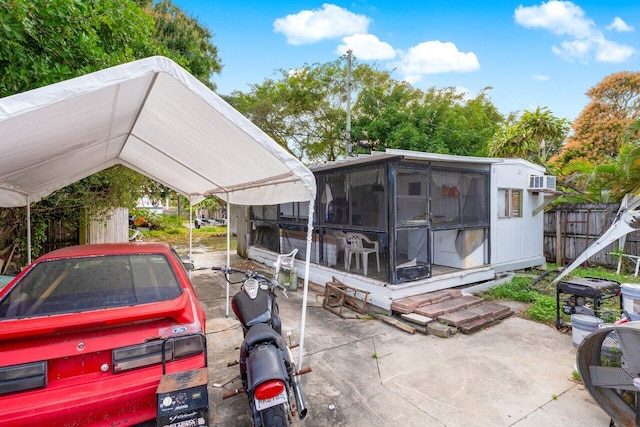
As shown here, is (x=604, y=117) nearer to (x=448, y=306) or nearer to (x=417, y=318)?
(x=448, y=306)

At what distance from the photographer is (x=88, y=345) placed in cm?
187

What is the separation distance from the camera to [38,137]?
98.6 inches

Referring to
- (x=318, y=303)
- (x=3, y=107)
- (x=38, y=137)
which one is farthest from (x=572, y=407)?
(x=38, y=137)

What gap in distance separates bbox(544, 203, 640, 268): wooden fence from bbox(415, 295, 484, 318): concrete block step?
16.3 feet

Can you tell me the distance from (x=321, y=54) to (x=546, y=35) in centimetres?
969

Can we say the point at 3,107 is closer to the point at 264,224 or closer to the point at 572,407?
the point at 572,407

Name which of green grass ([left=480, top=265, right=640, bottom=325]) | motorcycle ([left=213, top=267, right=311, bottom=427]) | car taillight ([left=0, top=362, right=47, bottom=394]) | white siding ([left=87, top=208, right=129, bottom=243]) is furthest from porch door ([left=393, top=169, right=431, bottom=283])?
white siding ([left=87, top=208, right=129, bottom=243])

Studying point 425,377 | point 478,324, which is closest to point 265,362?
point 425,377

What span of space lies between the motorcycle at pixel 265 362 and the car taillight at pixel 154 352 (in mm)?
405

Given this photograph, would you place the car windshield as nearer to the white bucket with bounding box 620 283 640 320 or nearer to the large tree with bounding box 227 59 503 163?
the white bucket with bounding box 620 283 640 320

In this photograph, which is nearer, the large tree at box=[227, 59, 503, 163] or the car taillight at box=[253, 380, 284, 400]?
the car taillight at box=[253, 380, 284, 400]

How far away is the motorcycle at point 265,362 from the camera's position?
2.05 metres

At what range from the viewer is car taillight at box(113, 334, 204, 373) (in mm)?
1905

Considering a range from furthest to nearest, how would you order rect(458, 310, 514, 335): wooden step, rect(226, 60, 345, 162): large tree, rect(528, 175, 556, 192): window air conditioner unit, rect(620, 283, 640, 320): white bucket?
rect(226, 60, 345, 162): large tree < rect(528, 175, 556, 192): window air conditioner unit < rect(458, 310, 514, 335): wooden step < rect(620, 283, 640, 320): white bucket
